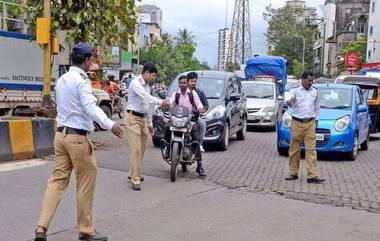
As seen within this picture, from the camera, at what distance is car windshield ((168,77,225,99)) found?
1338 centimetres

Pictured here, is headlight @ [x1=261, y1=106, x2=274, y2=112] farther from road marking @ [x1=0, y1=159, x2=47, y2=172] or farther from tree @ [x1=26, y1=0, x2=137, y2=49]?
road marking @ [x1=0, y1=159, x2=47, y2=172]

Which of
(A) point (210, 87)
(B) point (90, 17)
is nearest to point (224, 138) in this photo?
(A) point (210, 87)

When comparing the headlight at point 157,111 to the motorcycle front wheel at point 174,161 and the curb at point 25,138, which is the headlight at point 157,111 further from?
the motorcycle front wheel at point 174,161

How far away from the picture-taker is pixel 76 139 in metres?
5.27

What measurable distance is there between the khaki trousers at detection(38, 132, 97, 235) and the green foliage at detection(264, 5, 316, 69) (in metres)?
79.9

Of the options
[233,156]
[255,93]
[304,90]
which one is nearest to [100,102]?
[255,93]

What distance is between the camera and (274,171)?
1034 cm

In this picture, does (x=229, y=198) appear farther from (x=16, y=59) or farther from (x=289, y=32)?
(x=289, y=32)

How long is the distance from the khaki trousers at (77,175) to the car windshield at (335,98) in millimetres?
8020

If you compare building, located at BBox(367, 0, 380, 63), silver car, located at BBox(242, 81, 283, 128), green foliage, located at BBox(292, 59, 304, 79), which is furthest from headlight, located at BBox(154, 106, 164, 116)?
green foliage, located at BBox(292, 59, 304, 79)

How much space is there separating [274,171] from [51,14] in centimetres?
605

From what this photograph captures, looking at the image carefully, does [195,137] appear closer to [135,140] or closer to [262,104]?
[135,140]

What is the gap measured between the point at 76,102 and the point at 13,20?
38.1 feet

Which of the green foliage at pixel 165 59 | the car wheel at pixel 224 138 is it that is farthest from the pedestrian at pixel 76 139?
the green foliage at pixel 165 59
